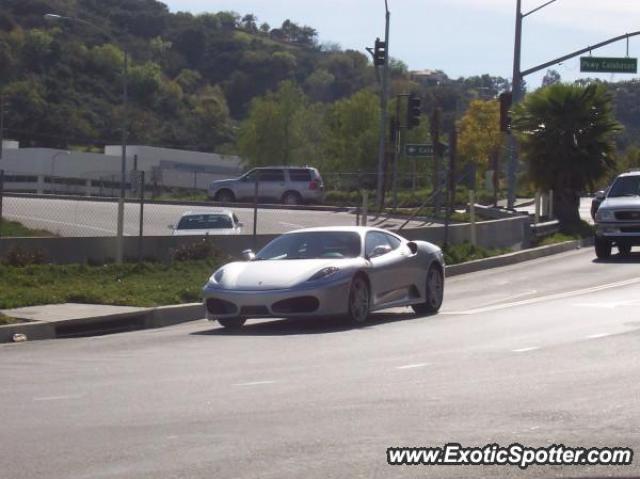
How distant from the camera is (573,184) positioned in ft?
121

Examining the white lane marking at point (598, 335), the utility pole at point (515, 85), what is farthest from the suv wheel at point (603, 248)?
the white lane marking at point (598, 335)

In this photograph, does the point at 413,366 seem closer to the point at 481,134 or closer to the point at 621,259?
the point at 621,259

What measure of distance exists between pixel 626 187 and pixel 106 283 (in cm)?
1423

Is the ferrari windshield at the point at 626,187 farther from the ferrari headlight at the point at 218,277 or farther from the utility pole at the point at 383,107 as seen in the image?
the ferrari headlight at the point at 218,277

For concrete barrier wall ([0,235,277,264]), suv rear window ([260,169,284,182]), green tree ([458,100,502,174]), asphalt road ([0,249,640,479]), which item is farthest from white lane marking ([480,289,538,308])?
green tree ([458,100,502,174])

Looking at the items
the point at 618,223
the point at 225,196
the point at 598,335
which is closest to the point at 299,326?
the point at 598,335

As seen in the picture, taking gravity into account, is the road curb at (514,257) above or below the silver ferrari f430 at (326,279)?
below

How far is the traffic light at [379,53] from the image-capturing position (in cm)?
4334

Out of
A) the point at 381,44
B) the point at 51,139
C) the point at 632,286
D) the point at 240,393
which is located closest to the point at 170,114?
the point at 51,139

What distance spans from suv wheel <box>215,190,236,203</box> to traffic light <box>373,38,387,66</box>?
376 inches

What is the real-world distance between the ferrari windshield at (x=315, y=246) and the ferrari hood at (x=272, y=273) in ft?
1.18

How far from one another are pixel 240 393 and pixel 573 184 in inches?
1112

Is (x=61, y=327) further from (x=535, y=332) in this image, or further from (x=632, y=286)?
(x=632, y=286)

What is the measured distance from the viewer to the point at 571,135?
36594mm
